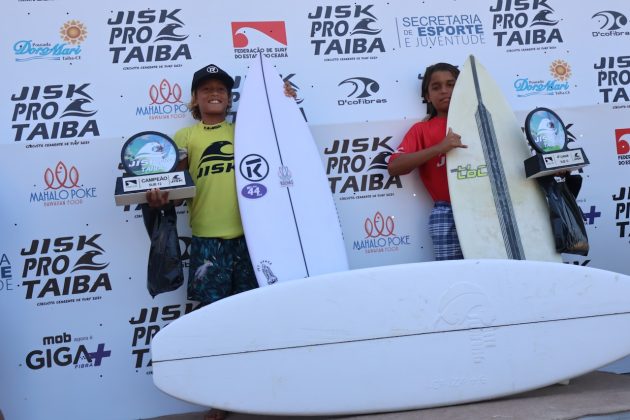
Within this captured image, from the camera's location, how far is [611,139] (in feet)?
13.0

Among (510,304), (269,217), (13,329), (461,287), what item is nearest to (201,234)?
(269,217)

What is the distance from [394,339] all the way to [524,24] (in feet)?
7.23

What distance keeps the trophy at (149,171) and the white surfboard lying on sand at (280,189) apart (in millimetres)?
368

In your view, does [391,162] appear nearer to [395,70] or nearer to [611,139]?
[395,70]

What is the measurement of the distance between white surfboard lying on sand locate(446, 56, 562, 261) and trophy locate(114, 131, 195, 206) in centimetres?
138

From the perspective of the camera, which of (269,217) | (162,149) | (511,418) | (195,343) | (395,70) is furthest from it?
(395,70)

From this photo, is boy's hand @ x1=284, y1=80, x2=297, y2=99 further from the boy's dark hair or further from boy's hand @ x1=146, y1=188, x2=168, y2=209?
boy's hand @ x1=146, y1=188, x2=168, y2=209

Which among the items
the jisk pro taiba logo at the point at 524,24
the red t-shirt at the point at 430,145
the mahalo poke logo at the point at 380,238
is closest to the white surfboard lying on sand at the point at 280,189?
the mahalo poke logo at the point at 380,238

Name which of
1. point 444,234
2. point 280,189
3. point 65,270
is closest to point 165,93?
point 280,189

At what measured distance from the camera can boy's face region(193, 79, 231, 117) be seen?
334 centimetres

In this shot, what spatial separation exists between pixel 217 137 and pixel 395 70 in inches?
43.6

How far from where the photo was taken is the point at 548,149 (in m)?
3.36

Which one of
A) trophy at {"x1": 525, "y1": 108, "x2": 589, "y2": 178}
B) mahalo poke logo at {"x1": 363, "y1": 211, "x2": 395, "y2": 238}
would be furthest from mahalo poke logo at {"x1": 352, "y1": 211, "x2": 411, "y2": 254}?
trophy at {"x1": 525, "y1": 108, "x2": 589, "y2": 178}

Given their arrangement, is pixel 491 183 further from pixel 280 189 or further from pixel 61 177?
pixel 61 177
